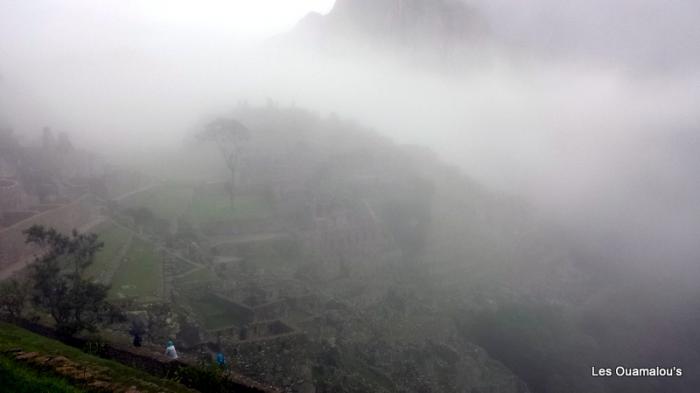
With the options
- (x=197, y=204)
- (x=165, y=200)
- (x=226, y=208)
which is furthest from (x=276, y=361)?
(x=165, y=200)

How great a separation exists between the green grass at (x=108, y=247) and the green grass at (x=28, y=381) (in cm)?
1359

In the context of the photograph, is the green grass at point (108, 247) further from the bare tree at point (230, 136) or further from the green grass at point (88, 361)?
the bare tree at point (230, 136)

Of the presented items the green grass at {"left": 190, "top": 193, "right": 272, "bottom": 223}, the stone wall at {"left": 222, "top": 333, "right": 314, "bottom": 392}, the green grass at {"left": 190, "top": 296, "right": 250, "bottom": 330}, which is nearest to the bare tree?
the green grass at {"left": 190, "top": 193, "right": 272, "bottom": 223}

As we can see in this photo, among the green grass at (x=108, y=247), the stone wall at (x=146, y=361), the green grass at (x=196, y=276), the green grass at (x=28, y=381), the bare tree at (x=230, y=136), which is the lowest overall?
the stone wall at (x=146, y=361)

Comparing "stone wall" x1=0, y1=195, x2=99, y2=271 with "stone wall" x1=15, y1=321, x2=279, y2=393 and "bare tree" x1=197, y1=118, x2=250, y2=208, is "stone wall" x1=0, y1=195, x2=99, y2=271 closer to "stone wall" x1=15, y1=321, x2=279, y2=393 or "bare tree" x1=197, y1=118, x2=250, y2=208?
"stone wall" x1=15, y1=321, x2=279, y2=393

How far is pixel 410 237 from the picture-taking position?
44562 millimetres

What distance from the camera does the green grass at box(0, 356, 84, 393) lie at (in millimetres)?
8891

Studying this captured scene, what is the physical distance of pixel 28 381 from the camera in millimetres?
9156

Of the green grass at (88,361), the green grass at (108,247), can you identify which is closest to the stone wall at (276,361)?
the green grass at (108,247)

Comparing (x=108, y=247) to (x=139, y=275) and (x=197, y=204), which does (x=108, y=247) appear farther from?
(x=197, y=204)

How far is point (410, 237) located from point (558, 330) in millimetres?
14350

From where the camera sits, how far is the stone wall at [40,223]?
22.0 meters

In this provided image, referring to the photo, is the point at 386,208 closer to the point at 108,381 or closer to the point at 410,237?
the point at 410,237

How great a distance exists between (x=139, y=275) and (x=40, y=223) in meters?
5.24
